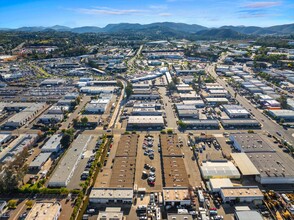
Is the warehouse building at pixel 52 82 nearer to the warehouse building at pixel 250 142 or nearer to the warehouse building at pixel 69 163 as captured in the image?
the warehouse building at pixel 69 163

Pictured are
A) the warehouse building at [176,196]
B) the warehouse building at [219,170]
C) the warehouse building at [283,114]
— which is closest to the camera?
the warehouse building at [176,196]


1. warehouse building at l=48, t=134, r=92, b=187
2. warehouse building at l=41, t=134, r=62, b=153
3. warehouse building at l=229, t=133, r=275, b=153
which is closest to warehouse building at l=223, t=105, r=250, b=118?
warehouse building at l=229, t=133, r=275, b=153

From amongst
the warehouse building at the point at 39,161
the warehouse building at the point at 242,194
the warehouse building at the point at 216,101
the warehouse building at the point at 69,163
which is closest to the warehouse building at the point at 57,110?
the warehouse building at the point at 69,163

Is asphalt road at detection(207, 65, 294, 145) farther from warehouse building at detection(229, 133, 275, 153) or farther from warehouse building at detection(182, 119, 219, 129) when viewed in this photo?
warehouse building at detection(182, 119, 219, 129)

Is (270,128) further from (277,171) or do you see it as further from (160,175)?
(160,175)

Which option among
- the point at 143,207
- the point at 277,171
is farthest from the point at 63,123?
the point at 277,171

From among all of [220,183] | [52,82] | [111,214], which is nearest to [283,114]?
[220,183]
